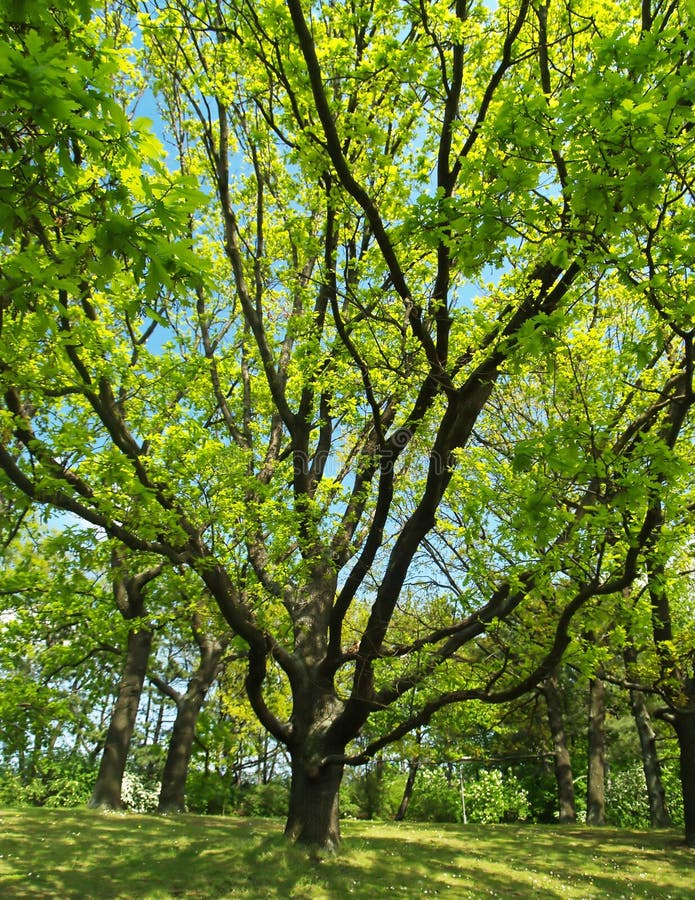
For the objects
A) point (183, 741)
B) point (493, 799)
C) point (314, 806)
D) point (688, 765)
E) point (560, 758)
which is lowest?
point (493, 799)

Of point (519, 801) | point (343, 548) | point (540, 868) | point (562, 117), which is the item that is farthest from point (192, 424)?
point (519, 801)

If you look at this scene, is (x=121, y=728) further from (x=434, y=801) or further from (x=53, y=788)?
(x=434, y=801)

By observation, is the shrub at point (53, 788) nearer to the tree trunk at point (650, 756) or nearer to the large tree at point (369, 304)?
the large tree at point (369, 304)

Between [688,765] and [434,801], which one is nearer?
[688,765]

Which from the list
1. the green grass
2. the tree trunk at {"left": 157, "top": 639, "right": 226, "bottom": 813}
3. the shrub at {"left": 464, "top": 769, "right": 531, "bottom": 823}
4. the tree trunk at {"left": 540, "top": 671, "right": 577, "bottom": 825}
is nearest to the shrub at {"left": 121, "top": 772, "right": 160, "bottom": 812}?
the tree trunk at {"left": 157, "top": 639, "right": 226, "bottom": 813}

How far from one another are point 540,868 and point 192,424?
30.3ft

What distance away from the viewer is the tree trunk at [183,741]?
1592cm

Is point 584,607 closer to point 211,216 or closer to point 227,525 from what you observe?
point 227,525

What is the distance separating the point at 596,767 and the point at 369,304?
54.9ft

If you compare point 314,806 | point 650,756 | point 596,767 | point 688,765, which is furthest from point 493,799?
point 314,806

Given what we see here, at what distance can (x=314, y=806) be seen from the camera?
888cm

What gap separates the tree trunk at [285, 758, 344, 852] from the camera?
8.74 metres

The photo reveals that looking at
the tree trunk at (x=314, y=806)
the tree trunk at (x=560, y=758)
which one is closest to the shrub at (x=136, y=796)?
the tree trunk at (x=560, y=758)

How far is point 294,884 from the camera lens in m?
7.38
